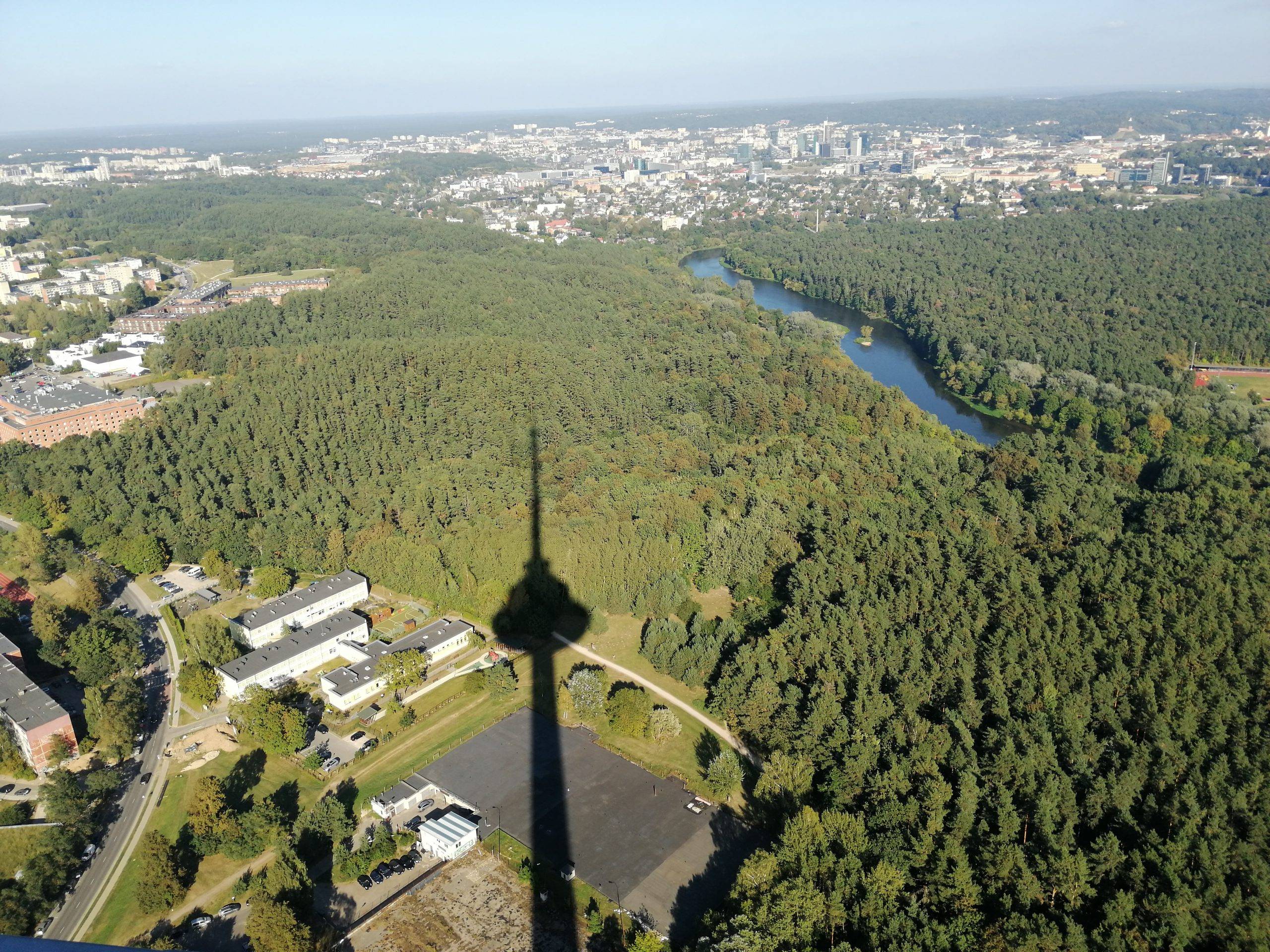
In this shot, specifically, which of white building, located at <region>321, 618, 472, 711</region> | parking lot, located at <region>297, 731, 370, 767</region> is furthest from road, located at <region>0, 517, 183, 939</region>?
white building, located at <region>321, 618, 472, 711</region>

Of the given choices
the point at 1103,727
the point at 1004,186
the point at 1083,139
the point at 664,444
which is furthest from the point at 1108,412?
the point at 1083,139

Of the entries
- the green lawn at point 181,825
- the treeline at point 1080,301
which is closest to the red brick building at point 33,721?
the green lawn at point 181,825

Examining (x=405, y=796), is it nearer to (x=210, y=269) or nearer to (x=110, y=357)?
(x=110, y=357)

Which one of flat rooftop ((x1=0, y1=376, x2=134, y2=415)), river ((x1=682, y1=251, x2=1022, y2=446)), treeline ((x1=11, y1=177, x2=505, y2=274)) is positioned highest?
treeline ((x1=11, y1=177, x2=505, y2=274))

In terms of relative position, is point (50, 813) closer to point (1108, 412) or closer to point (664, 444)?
point (664, 444)

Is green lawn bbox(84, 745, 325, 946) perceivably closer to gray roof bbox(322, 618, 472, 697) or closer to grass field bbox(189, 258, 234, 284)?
gray roof bbox(322, 618, 472, 697)

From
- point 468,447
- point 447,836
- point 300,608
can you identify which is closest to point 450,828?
point 447,836
